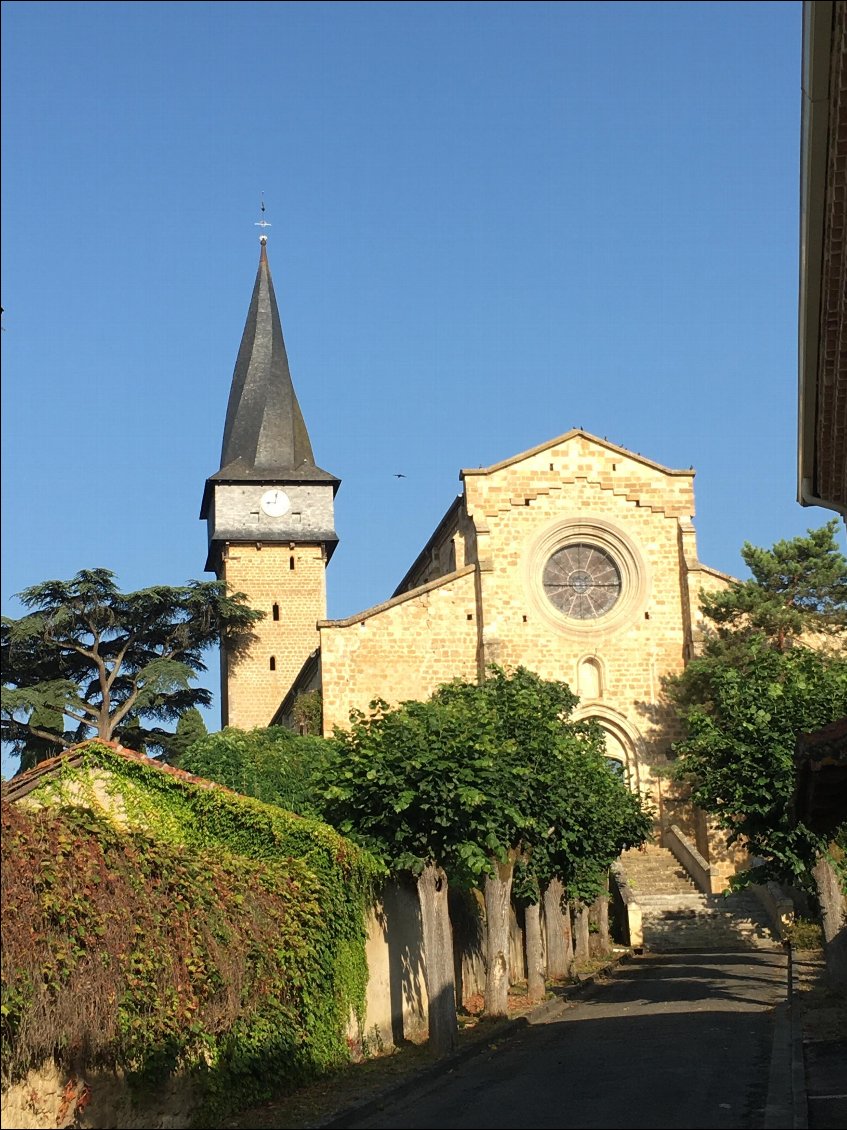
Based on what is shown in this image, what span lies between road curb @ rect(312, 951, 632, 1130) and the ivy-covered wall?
3.03 ft

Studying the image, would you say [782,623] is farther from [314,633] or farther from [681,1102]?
[681,1102]

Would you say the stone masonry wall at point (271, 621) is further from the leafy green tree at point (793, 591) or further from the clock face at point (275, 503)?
the leafy green tree at point (793, 591)

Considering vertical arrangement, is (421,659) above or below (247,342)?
below

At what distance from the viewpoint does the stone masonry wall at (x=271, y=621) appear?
166ft

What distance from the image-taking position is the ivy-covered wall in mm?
9719

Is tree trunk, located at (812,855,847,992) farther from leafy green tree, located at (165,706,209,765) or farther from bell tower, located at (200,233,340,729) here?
bell tower, located at (200,233,340,729)

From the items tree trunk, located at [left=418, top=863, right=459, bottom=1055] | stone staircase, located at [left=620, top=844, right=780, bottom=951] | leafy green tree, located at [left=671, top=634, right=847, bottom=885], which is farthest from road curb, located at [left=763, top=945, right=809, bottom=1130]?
stone staircase, located at [left=620, top=844, right=780, bottom=951]

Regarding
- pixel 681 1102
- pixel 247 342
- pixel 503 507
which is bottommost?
pixel 681 1102

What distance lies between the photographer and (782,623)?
40.2m

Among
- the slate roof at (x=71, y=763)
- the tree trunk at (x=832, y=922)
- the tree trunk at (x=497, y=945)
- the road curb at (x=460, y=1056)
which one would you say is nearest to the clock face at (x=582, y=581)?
the road curb at (x=460, y=1056)

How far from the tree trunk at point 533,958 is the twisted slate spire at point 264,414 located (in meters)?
30.7

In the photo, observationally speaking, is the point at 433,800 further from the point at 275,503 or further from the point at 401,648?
the point at 275,503

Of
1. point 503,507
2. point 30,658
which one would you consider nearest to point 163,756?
point 30,658

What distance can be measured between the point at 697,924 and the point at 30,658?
22.3 metres
